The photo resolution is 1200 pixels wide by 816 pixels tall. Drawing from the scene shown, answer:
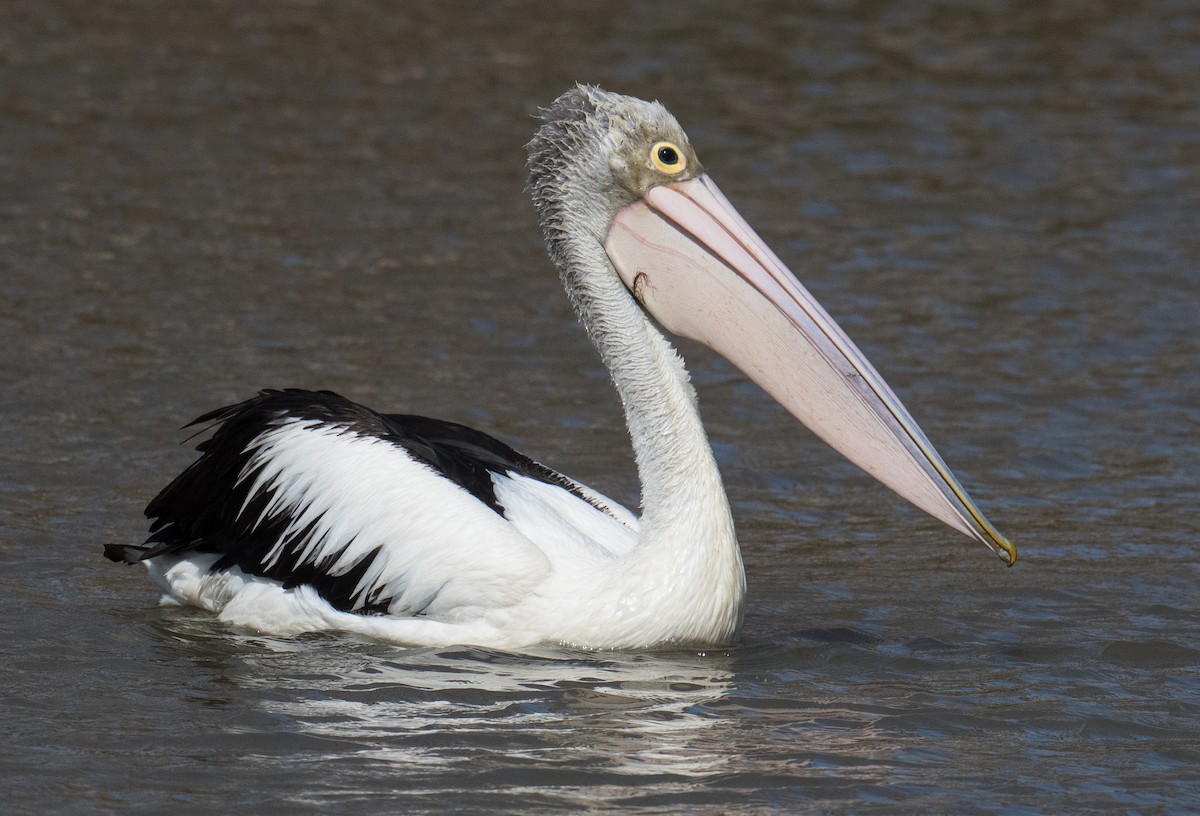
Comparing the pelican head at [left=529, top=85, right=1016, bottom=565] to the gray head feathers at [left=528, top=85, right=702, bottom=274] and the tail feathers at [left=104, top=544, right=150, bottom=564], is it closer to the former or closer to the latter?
the gray head feathers at [left=528, top=85, right=702, bottom=274]

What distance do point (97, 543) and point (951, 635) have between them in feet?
8.84

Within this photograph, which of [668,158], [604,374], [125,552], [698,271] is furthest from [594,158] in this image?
[604,374]

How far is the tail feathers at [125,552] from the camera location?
5742 millimetres

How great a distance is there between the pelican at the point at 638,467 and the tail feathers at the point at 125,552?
13.5 inches

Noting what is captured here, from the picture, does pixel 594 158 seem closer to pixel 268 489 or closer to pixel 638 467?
pixel 638 467

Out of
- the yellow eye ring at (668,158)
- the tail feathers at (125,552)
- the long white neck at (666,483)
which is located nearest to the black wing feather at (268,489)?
the tail feathers at (125,552)

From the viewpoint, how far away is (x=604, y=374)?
8.21 meters

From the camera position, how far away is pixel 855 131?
39.5 ft

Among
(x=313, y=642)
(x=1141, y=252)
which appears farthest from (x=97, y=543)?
(x=1141, y=252)

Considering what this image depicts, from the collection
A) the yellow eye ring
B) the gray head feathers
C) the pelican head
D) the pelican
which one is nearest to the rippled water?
the pelican

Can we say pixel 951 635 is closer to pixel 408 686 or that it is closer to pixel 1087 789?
pixel 1087 789

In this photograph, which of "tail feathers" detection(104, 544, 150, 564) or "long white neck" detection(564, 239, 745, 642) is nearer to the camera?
"long white neck" detection(564, 239, 745, 642)

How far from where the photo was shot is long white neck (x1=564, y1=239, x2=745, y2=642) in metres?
5.08

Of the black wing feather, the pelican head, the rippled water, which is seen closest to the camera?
the rippled water
